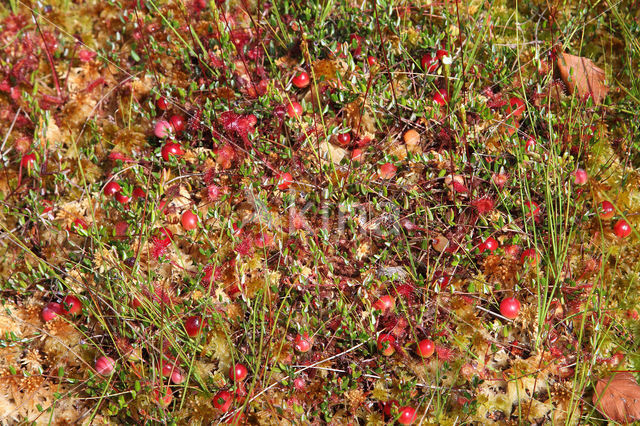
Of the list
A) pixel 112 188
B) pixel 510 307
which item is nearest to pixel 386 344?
pixel 510 307

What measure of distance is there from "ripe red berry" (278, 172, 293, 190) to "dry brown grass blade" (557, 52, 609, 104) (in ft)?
6.94

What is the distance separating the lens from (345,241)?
3.40 metres

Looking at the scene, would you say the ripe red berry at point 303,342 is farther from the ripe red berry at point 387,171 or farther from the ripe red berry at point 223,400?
the ripe red berry at point 387,171

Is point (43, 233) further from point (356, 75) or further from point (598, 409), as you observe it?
point (598, 409)

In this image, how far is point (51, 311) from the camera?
3289 millimetres

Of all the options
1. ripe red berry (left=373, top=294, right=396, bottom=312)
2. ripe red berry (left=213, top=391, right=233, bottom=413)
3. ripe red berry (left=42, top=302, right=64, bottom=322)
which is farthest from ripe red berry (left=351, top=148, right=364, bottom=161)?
ripe red berry (left=42, top=302, right=64, bottom=322)

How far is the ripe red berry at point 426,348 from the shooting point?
304 centimetres

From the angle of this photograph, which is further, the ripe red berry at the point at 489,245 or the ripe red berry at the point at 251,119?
the ripe red berry at the point at 251,119

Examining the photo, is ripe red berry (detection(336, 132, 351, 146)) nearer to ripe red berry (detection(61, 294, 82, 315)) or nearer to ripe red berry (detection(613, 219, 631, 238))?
ripe red berry (detection(613, 219, 631, 238))

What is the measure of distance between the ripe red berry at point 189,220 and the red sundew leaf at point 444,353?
176 cm

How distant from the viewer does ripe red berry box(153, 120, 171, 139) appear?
11.7ft

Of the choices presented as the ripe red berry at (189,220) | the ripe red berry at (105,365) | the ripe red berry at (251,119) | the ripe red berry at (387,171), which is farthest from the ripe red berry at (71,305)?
the ripe red berry at (387,171)

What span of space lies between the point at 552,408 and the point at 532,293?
26.8 inches

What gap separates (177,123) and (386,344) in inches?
82.7
